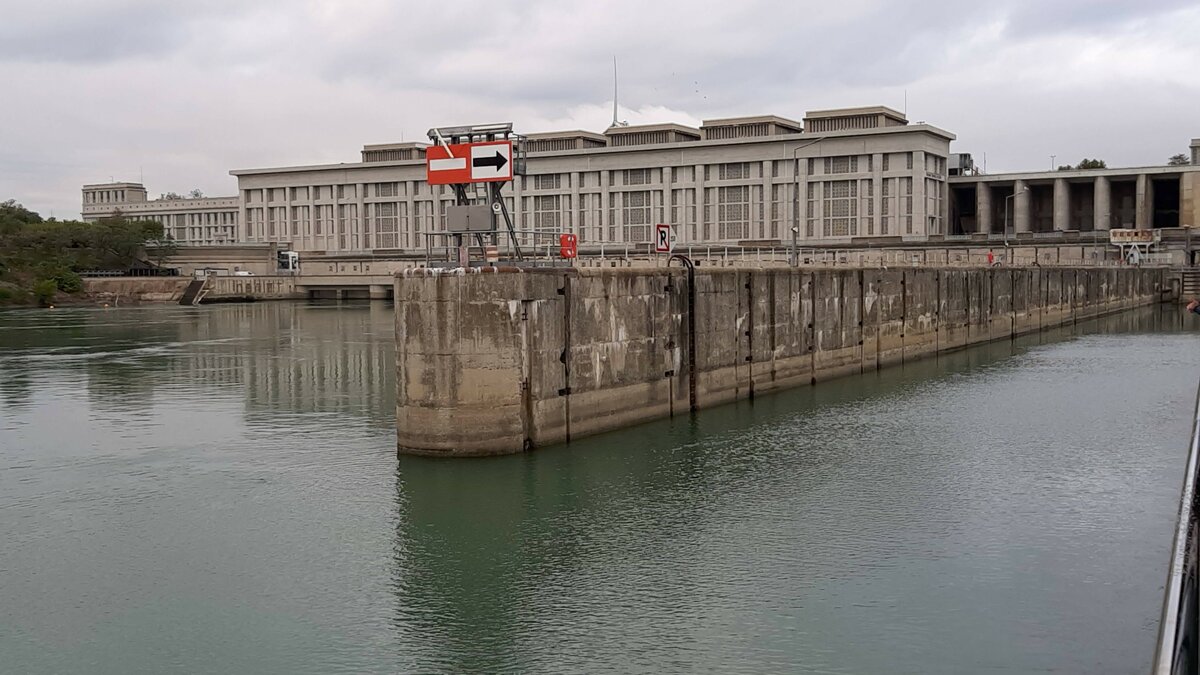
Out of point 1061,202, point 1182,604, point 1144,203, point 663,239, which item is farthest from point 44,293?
point 1144,203

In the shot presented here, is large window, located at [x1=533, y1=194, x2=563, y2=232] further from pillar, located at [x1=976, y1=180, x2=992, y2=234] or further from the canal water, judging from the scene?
the canal water

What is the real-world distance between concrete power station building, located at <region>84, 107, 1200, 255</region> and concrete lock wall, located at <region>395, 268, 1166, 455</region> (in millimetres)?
82685

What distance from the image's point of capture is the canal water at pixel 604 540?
14.2m

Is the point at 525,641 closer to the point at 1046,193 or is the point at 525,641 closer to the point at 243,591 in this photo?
the point at 243,591

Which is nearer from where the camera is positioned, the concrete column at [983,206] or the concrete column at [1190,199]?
the concrete column at [1190,199]

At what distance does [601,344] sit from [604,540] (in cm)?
843

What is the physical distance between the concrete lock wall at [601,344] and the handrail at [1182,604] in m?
15.7

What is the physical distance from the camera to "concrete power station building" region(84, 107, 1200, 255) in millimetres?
127750

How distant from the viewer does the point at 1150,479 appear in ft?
75.6

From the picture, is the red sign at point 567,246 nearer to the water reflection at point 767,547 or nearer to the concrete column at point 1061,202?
the water reflection at point 767,547

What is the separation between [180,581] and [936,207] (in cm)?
12658

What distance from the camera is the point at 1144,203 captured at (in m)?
123

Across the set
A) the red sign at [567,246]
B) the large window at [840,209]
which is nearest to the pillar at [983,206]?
the large window at [840,209]

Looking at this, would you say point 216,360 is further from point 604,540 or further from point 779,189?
point 779,189
